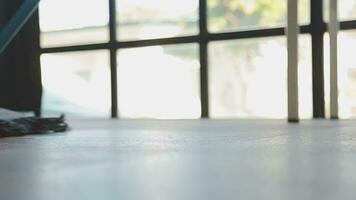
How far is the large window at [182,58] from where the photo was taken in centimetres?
364

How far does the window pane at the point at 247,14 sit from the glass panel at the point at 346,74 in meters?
0.28

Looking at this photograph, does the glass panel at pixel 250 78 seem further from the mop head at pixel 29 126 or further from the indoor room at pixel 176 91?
the mop head at pixel 29 126

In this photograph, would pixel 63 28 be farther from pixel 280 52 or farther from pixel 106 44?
pixel 280 52

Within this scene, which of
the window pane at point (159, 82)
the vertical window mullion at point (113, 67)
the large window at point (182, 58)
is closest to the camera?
the large window at point (182, 58)

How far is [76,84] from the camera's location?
474 centimetres

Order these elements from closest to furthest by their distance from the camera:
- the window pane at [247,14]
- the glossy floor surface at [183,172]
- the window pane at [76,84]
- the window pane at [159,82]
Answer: the glossy floor surface at [183,172], the window pane at [247,14], the window pane at [159,82], the window pane at [76,84]

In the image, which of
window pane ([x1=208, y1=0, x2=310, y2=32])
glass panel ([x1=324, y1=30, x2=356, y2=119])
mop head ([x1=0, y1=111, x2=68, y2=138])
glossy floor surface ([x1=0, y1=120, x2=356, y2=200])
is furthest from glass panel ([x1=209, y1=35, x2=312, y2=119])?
glossy floor surface ([x1=0, y1=120, x2=356, y2=200])

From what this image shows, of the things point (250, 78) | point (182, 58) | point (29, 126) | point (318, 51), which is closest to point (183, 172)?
point (29, 126)

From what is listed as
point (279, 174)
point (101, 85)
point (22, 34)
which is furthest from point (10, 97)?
point (279, 174)

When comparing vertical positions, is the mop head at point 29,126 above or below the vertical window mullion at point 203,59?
below

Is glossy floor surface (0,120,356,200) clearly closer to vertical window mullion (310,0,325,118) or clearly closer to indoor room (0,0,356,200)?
indoor room (0,0,356,200)

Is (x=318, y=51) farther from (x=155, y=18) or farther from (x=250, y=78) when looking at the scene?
(x=155, y=18)

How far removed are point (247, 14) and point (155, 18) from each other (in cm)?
82

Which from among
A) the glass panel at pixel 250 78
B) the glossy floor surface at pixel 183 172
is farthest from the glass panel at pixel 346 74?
the glossy floor surface at pixel 183 172
